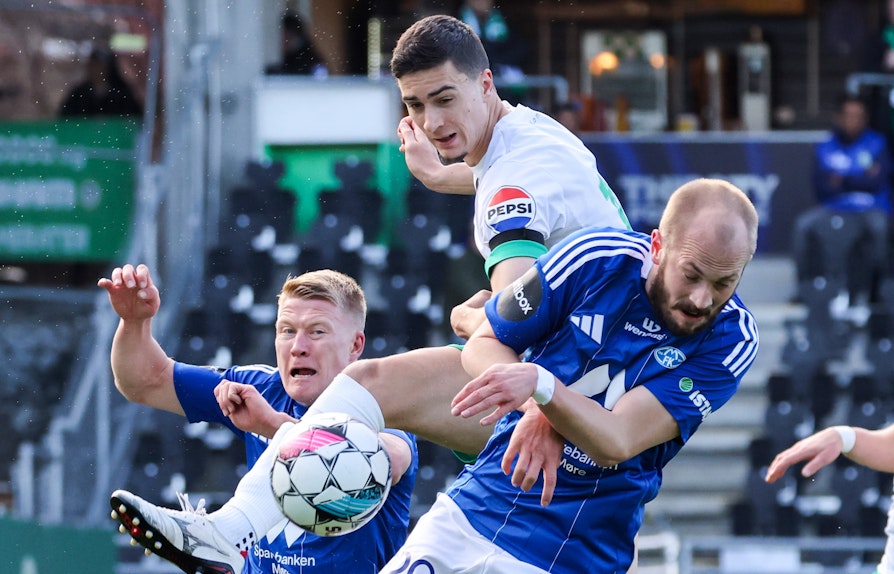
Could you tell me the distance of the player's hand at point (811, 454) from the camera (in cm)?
524

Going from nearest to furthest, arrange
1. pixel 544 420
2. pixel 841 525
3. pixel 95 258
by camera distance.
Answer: pixel 544 420 → pixel 841 525 → pixel 95 258

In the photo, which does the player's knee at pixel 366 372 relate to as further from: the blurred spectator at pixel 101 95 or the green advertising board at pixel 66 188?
the blurred spectator at pixel 101 95

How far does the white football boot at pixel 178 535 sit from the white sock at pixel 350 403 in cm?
48

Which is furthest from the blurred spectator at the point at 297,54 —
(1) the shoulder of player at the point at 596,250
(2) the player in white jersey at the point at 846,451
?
(1) the shoulder of player at the point at 596,250

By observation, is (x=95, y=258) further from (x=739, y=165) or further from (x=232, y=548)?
(x=232, y=548)

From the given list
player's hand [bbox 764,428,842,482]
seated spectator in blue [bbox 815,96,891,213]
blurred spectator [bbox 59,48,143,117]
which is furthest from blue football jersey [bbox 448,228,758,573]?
seated spectator in blue [bbox 815,96,891,213]

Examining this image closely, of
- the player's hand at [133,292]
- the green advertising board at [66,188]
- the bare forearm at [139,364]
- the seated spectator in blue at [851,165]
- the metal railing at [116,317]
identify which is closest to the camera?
the player's hand at [133,292]

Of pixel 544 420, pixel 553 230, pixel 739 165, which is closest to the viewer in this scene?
pixel 544 420

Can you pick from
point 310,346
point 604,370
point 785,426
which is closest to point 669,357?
point 604,370

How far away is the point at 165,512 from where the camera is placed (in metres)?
4.37

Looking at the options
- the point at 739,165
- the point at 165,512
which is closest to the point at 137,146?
the point at 739,165

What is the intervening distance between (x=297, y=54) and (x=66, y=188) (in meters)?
2.28

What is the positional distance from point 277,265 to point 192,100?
4.77ft

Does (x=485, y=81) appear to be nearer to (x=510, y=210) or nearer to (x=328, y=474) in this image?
(x=510, y=210)
